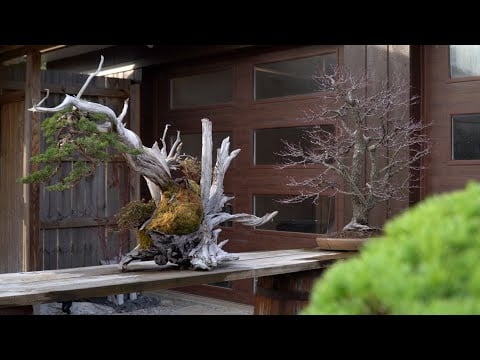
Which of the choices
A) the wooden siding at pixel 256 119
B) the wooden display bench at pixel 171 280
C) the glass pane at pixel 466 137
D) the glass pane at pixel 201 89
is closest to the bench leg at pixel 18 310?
the wooden display bench at pixel 171 280

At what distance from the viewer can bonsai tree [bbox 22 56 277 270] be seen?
4.11 m

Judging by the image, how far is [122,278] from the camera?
3943 millimetres

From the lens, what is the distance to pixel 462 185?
6.03m

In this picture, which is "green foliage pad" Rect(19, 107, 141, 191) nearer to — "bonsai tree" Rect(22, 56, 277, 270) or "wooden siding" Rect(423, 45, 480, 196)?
"bonsai tree" Rect(22, 56, 277, 270)

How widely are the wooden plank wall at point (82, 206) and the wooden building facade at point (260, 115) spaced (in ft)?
0.09

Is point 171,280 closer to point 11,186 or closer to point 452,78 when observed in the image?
point 452,78

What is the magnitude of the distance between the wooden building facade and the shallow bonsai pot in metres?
1.06

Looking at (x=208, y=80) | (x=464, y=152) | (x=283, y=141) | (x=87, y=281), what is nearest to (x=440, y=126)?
(x=464, y=152)

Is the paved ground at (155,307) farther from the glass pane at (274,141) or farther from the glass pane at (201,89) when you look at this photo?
the glass pane at (201,89)

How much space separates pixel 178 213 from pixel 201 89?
404 centimetres

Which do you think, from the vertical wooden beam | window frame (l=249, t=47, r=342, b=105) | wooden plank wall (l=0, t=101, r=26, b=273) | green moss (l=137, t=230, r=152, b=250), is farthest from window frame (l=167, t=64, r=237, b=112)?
green moss (l=137, t=230, r=152, b=250)

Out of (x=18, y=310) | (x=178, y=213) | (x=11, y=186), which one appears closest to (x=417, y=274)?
(x=18, y=310)

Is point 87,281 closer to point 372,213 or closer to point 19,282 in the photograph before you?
point 19,282

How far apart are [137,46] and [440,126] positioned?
4.36 m
